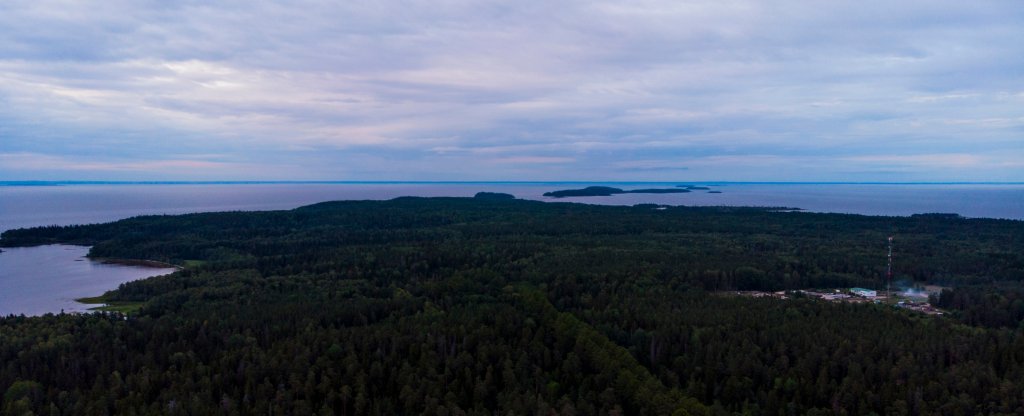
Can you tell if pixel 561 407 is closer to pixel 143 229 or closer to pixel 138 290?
pixel 138 290

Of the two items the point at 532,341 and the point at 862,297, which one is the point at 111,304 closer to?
the point at 532,341

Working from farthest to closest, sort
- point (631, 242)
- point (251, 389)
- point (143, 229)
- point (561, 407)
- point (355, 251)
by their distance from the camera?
1. point (143, 229)
2. point (631, 242)
3. point (355, 251)
4. point (251, 389)
5. point (561, 407)

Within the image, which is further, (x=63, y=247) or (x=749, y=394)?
(x=63, y=247)

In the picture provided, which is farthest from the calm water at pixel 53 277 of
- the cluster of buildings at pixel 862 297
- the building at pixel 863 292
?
the building at pixel 863 292

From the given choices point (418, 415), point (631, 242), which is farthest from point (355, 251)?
point (418, 415)

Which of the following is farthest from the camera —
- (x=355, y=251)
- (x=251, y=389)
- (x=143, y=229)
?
(x=143, y=229)
